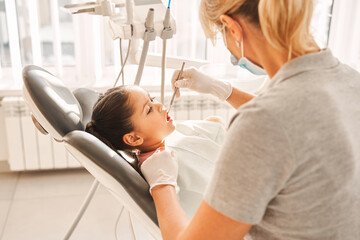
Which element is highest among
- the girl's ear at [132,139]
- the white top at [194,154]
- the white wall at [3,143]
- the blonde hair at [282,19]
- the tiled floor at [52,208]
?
the blonde hair at [282,19]

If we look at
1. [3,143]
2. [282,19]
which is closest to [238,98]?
[282,19]

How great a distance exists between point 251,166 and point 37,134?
209 centimetres

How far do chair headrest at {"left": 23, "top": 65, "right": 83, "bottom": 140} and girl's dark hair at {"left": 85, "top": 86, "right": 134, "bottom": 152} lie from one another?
0.31 ft

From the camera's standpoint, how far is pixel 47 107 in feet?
4.27

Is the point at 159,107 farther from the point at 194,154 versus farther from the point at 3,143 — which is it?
the point at 3,143

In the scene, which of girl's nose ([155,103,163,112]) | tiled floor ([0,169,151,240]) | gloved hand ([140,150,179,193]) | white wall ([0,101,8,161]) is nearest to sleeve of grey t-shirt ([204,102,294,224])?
gloved hand ([140,150,179,193])

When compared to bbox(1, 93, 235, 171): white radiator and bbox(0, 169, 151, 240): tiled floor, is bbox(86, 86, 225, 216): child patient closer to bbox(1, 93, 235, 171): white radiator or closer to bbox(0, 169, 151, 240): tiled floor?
bbox(0, 169, 151, 240): tiled floor

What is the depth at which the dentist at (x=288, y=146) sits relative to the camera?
81 centimetres

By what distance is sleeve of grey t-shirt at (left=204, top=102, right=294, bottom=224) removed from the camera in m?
0.80

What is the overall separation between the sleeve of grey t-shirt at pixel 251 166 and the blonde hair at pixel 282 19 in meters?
0.17

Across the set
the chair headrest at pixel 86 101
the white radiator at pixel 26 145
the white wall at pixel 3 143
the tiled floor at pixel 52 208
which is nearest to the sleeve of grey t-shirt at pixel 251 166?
the chair headrest at pixel 86 101

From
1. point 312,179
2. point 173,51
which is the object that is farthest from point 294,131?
point 173,51

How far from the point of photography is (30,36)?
8.50ft

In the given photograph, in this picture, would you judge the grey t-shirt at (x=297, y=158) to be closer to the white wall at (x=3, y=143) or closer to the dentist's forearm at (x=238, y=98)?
the dentist's forearm at (x=238, y=98)
